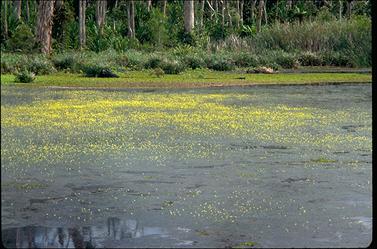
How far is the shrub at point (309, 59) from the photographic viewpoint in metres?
49.9

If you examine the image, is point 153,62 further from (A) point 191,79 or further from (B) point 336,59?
(B) point 336,59

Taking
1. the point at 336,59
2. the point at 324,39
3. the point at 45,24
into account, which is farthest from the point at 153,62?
the point at 324,39

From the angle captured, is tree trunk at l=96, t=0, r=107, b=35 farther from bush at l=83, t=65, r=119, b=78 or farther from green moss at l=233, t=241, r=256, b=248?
green moss at l=233, t=241, r=256, b=248

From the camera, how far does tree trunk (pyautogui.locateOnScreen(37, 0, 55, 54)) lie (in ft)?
129

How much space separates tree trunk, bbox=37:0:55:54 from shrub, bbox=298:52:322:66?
1421cm

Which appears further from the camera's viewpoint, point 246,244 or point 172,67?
point 172,67

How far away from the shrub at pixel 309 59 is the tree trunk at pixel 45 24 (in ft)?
46.6

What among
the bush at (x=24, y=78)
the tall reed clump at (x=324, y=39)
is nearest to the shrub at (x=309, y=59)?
the tall reed clump at (x=324, y=39)

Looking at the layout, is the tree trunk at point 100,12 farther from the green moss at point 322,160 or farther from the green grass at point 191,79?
the green moss at point 322,160

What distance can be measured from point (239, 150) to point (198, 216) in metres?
5.80

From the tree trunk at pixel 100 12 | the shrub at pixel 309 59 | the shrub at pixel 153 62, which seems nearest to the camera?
the shrub at pixel 153 62

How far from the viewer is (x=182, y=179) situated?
41.6 ft

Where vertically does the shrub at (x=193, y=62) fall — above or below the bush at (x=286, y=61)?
above

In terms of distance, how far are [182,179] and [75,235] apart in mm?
3734
